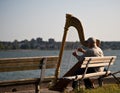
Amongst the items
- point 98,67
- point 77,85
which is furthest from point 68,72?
point 98,67

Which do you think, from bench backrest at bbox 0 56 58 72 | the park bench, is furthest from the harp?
bench backrest at bbox 0 56 58 72

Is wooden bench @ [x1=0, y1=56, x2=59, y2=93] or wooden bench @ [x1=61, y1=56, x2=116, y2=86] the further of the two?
wooden bench @ [x1=0, y1=56, x2=59, y2=93]

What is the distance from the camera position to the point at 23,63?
10070mm

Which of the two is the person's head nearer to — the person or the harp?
the person

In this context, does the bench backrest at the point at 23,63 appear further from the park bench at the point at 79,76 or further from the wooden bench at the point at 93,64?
the wooden bench at the point at 93,64

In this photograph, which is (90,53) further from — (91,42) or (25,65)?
(25,65)

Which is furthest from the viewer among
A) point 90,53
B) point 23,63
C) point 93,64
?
point 90,53

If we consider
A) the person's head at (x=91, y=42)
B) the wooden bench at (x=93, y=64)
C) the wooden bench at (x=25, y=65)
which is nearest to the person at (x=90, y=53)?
the person's head at (x=91, y=42)

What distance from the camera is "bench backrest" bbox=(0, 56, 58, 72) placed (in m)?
9.74

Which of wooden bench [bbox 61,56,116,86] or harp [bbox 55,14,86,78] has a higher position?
harp [bbox 55,14,86,78]

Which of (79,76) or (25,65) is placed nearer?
(79,76)

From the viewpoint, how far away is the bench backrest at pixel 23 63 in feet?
32.0

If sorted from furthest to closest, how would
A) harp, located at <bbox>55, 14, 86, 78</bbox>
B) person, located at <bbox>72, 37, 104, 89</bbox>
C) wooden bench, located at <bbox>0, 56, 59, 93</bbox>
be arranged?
person, located at <bbox>72, 37, 104, 89</bbox> < wooden bench, located at <bbox>0, 56, 59, 93</bbox> < harp, located at <bbox>55, 14, 86, 78</bbox>

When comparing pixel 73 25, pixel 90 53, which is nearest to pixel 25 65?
pixel 90 53
